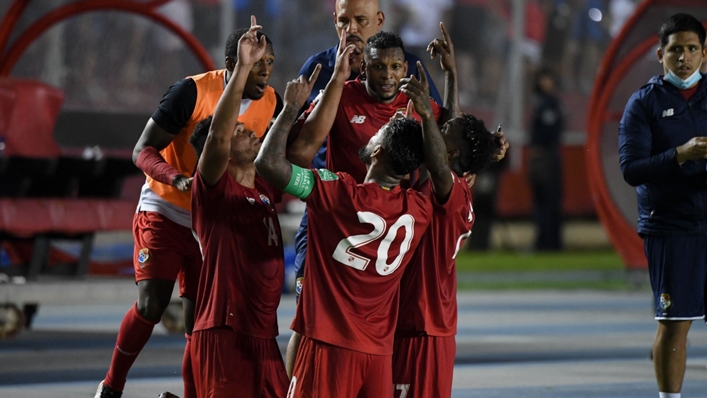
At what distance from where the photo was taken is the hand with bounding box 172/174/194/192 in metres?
5.28

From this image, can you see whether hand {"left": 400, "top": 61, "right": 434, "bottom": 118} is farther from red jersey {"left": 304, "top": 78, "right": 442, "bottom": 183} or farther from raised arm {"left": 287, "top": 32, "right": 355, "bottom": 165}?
red jersey {"left": 304, "top": 78, "right": 442, "bottom": 183}

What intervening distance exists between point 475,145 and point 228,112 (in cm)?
98

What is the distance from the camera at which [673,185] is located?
5918 mm

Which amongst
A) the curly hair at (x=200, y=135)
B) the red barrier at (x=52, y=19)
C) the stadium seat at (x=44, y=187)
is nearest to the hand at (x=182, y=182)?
the curly hair at (x=200, y=135)

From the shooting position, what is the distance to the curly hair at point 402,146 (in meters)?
4.40

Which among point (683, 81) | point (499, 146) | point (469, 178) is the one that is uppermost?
point (683, 81)

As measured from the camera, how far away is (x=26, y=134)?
1035cm

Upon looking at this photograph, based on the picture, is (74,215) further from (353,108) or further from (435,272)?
(435,272)

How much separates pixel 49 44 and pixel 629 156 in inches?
403

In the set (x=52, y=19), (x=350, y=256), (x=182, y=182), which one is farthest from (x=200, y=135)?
(x=52, y=19)

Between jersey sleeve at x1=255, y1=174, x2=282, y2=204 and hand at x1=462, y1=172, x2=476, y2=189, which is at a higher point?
hand at x1=462, y1=172, x2=476, y2=189

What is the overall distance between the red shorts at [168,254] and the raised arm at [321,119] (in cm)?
132

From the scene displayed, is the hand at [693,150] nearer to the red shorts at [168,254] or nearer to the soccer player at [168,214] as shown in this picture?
the soccer player at [168,214]

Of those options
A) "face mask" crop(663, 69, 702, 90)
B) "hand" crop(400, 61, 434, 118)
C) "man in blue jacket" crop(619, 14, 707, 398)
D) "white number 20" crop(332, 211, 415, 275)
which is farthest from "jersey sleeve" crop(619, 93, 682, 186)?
"white number 20" crop(332, 211, 415, 275)
